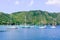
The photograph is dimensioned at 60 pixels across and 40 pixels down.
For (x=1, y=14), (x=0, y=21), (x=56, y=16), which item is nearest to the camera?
(x=0, y=21)

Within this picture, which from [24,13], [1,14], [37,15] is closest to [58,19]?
[37,15]

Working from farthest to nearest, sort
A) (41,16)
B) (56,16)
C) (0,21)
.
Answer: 1. (56,16)
2. (41,16)
3. (0,21)

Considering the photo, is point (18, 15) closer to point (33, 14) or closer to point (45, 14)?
point (33, 14)

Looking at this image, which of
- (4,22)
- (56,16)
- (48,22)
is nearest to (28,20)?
(48,22)

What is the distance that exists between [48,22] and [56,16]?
996 centimetres

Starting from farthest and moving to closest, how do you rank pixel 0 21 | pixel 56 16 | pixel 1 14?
pixel 56 16 → pixel 1 14 → pixel 0 21

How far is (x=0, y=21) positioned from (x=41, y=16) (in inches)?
762

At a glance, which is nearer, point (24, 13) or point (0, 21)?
point (0, 21)

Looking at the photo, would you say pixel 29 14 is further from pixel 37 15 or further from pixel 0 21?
pixel 0 21

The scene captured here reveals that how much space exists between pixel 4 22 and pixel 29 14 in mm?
17815

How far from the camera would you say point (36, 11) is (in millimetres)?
66000

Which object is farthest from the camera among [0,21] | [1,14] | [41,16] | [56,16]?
[56,16]

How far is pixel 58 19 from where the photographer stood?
6234 cm

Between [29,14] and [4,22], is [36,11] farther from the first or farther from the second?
[4,22]
